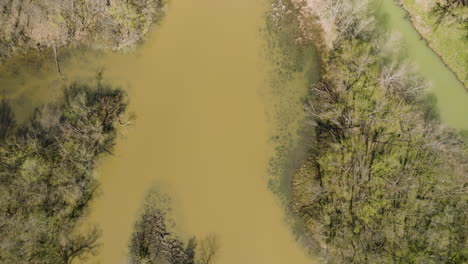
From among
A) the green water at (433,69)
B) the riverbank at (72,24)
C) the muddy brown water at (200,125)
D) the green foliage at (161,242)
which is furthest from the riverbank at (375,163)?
the riverbank at (72,24)

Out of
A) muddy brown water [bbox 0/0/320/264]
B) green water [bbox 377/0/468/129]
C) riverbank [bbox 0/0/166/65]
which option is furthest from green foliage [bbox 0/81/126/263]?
green water [bbox 377/0/468/129]

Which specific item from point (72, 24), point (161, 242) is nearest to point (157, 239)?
point (161, 242)

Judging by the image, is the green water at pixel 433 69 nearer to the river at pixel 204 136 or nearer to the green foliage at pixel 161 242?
the river at pixel 204 136

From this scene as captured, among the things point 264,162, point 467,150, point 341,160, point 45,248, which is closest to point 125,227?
point 45,248

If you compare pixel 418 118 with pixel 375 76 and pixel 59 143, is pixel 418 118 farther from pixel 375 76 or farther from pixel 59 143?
pixel 59 143

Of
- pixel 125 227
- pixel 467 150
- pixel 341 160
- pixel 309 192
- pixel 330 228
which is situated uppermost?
pixel 467 150
